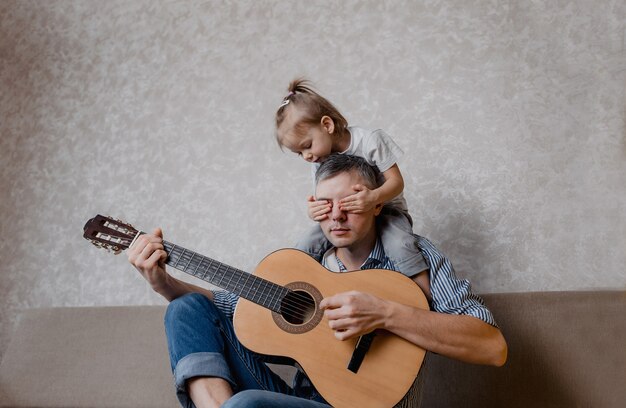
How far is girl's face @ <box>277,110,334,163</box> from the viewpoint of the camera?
1887mm

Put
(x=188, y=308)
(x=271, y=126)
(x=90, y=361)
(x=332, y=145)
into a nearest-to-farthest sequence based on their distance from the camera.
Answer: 1. (x=188, y=308)
2. (x=332, y=145)
3. (x=90, y=361)
4. (x=271, y=126)

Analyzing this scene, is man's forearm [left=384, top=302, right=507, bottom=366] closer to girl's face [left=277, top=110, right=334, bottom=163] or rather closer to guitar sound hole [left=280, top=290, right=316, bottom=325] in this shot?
guitar sound hole [left=280, top=290, right=316, bottom=325]

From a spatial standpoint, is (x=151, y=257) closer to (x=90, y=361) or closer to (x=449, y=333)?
(x=449, y=333)

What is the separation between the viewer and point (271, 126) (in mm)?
2514

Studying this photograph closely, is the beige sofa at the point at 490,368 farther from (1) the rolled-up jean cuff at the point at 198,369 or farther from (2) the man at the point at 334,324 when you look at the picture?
A: (1) the rolled-up jean cuff at the point at 198,369

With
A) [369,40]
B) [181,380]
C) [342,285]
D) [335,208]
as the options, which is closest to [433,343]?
[342,285]

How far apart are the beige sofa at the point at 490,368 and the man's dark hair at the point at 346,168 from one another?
20.0 inches

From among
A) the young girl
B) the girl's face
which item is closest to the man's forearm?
the young girl

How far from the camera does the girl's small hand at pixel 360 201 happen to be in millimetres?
1692

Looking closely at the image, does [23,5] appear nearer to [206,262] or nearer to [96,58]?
[96,58]

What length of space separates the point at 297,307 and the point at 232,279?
0.56 feet

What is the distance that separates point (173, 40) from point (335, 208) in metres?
1.36

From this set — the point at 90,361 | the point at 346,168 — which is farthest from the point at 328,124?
the point at 90,361

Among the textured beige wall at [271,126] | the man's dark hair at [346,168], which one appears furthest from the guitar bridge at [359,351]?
the textured beige wall at [271,126]
